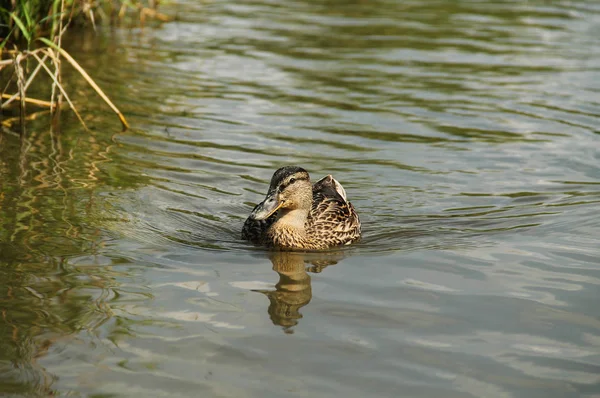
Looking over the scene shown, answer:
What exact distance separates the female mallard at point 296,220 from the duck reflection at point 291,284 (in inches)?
6.7

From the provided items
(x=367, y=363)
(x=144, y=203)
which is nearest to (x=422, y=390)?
(x=367, y=363)

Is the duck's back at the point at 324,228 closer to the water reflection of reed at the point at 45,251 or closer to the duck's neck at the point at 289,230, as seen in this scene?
the duck's neck at the point at 289,230

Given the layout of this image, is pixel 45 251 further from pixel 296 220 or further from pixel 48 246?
pixel 296 220

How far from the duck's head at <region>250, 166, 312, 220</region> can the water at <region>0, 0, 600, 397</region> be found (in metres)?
0.34

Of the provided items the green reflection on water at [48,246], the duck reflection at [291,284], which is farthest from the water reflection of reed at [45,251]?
the duck reflection at [291,284]

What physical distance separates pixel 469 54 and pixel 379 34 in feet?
6.26

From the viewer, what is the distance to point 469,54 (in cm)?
1512

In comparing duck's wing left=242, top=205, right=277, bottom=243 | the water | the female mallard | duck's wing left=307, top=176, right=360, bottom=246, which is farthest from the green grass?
duck's wing left=307, top=176, right=360, bottom=246

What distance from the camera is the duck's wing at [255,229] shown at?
7.66 meters

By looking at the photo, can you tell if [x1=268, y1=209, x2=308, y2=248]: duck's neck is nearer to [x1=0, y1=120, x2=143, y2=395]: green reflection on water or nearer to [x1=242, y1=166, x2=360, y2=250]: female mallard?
[x1=242, y1=166, x2=360, y2=250]: female mallard

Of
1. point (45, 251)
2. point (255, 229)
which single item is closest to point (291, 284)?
point (255, 229)

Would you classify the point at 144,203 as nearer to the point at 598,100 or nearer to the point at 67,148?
the point at 67,148

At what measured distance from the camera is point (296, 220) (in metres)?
7.65

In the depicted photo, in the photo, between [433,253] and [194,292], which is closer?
[194,292]
